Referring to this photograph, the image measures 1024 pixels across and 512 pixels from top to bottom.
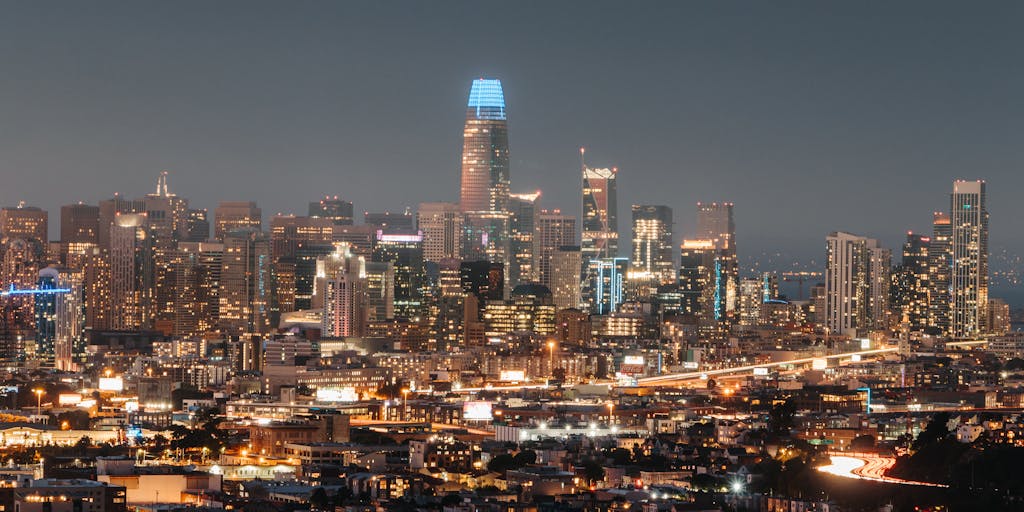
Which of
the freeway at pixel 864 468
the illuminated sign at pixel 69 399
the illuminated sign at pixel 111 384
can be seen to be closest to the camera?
the freeway at pixel 864 468

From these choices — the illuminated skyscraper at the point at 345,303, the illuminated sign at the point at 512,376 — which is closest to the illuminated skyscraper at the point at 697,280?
the illuminated skyscraper at the point at 345,303

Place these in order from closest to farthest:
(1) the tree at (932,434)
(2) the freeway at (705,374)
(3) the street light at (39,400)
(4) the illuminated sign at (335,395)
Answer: (1) the tree at (932,434) < (3) the street light at (39,400) < (4) the illuminated sign at (335,395) < (2) the freeway at (705,374)

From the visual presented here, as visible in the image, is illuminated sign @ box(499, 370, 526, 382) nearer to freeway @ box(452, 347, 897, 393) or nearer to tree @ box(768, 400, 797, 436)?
freeway @ box(452, 347, 897, 393)

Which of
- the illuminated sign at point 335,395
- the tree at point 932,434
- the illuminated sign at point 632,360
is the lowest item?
the illuminated sign at point 335,395

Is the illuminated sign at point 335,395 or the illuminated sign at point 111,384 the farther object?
the illuminated sign at point 111,384

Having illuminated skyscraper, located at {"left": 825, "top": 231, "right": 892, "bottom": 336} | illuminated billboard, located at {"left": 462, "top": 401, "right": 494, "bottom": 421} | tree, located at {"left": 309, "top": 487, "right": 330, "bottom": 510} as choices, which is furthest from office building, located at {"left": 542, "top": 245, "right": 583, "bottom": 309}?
tree, located at {"left": 309, "top": 487, "right": 330, "bottom": 510}

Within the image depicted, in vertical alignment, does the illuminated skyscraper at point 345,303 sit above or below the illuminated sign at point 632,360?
above

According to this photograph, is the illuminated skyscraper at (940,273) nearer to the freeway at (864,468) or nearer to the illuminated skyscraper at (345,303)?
the illuminated skyscraper at (345,303)
